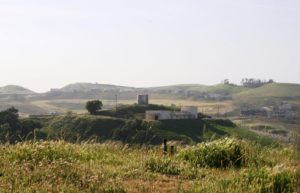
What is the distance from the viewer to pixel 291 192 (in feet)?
24.7

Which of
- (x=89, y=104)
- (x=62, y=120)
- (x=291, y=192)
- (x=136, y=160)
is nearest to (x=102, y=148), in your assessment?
(x=136, y=160)

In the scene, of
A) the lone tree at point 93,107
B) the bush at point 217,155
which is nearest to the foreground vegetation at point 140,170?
the bush at point 217,155

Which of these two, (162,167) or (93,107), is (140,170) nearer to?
(162,167)

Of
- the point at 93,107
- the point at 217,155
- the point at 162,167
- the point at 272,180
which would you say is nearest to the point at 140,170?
the point at 162,167

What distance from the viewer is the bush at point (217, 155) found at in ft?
34.3

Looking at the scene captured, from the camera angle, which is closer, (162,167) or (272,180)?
(272,180)

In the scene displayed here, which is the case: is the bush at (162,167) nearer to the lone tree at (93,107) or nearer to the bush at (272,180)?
the bush at (272,180)

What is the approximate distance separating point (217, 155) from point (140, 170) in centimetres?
221

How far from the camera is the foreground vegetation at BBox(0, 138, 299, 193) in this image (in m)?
7.38

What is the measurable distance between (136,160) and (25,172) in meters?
2.89

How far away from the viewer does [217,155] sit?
34.6 feet

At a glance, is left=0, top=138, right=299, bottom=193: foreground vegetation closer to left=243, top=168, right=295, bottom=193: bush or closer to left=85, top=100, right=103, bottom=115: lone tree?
left=243, top=168, right=295, bottom=193: bush

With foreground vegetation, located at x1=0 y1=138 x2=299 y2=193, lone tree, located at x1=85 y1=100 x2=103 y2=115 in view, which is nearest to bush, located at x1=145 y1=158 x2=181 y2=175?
foreground vegetation, located at x1=0 y1=138 x2=299 y2=193

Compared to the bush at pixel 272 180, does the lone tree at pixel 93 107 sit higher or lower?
lower
